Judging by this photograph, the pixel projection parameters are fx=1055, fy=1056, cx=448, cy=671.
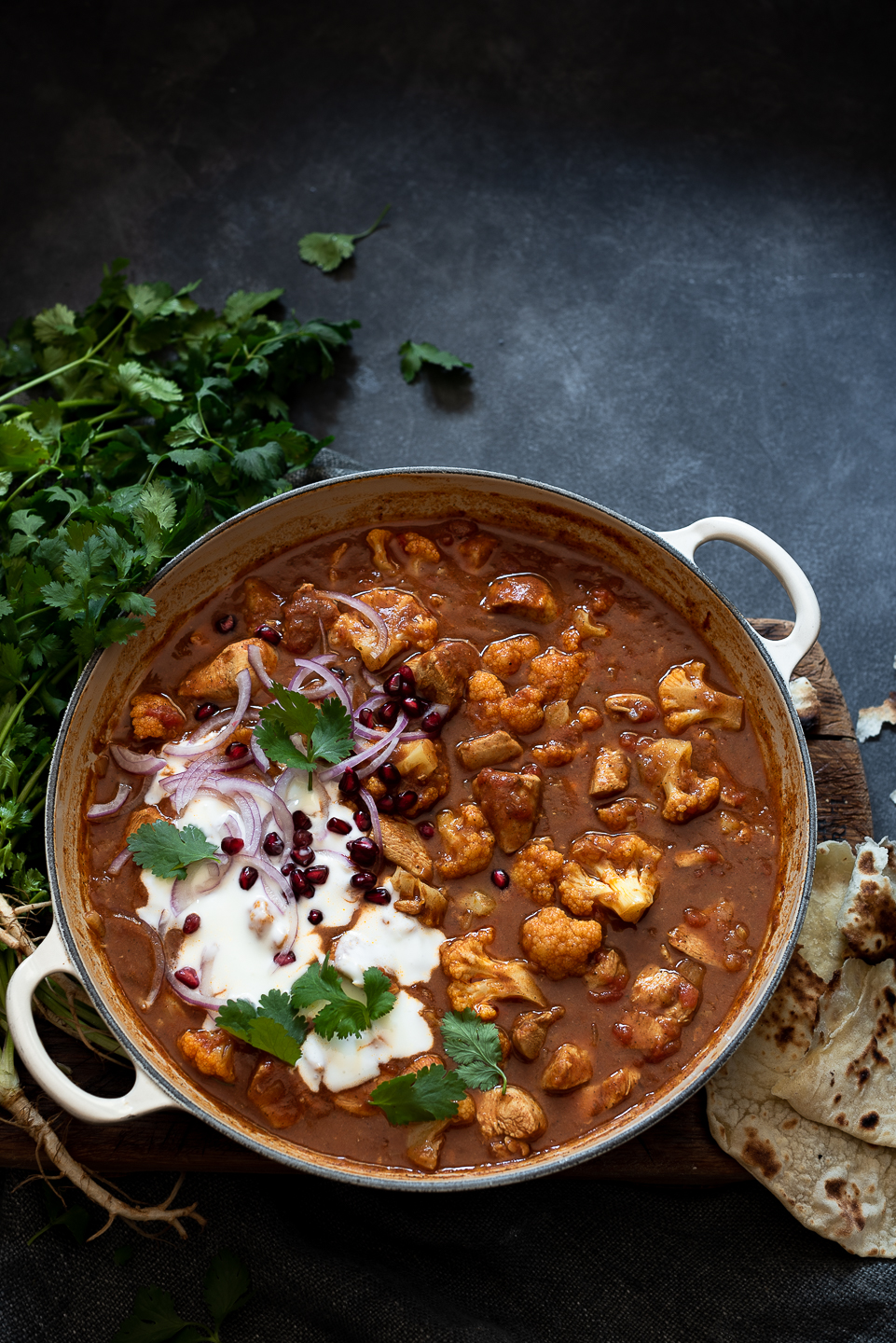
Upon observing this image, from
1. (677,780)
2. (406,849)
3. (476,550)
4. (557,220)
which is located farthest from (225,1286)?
(557,220)

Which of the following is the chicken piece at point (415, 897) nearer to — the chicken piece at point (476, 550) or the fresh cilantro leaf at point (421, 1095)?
the fresh cilantro leaf at point (421, 1095)

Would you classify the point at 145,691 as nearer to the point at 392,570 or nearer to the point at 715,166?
the point at 392,570

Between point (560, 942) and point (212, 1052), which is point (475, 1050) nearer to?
point (560, 942)

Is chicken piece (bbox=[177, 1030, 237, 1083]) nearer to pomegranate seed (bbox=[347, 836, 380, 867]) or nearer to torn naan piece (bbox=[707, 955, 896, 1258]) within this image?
pomegranate seed (bbox=[347, 836, 380, 867])

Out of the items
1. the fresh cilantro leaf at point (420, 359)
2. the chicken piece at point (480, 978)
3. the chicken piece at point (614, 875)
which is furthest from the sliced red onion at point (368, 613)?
the fresh cilantro leaf at point (420, 359)

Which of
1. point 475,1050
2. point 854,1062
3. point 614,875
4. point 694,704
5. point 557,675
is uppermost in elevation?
point 557,675

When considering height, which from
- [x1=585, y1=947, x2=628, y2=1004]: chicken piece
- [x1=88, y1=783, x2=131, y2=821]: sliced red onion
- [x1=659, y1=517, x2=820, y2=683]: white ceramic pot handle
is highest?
[x1=659, y1=517, x2=820, y2=683]: white ceramic pot handle

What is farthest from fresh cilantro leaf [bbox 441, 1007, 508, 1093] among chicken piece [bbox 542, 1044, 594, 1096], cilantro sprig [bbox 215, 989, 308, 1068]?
cilantro sprig [bbox 215, 989, 308, 1068]
